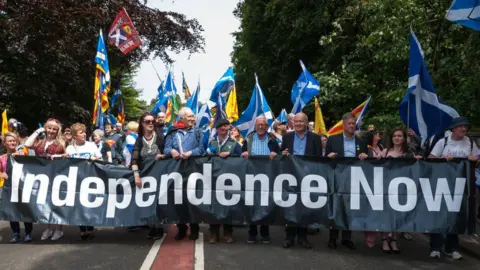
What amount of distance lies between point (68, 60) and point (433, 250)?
14181 millimetres

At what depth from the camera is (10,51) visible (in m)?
15.2

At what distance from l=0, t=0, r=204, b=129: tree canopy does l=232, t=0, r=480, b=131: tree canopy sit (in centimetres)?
695

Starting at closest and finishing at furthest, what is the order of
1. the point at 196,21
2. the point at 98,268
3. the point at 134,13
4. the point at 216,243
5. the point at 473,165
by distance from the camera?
the point at 98,268
the point at 473,165
the point at 216,243
the point at 134,13
the point at 196,21

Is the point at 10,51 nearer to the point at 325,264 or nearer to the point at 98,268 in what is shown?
the point at 98,268

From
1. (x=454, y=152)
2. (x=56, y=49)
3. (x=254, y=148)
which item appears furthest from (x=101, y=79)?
(x=454, y=152)

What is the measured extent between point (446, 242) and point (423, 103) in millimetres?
1938

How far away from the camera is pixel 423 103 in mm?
6582

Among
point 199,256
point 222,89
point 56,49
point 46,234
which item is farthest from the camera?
point 56,49

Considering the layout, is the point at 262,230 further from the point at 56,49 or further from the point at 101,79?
the point at 56,49

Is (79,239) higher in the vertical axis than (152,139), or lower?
lower

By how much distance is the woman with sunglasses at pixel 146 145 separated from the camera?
6484 millimetres

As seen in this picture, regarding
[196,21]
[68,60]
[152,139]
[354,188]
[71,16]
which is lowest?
[354,188]

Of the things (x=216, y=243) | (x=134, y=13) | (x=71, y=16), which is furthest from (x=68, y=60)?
(x=216, y=243)

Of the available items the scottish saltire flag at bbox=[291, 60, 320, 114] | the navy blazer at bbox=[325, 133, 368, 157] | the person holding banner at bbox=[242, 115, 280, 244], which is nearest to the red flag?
the scottish saltire flag at bbox=[291, 60, 320, 114]
